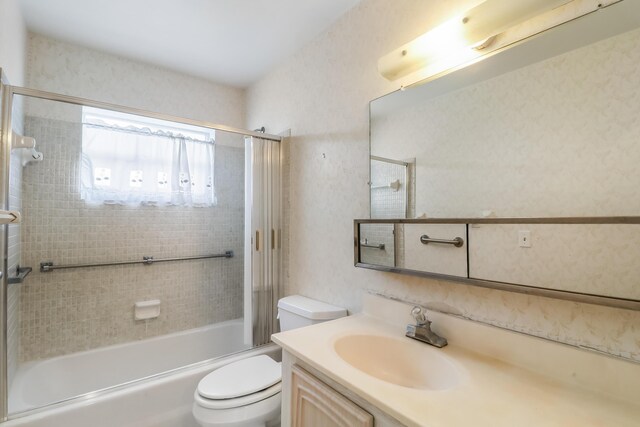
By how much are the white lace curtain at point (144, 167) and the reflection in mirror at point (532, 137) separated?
1665 mm

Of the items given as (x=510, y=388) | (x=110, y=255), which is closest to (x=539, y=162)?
(x=510, y=388)

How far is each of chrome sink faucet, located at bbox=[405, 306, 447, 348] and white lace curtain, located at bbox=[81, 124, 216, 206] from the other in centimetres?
190

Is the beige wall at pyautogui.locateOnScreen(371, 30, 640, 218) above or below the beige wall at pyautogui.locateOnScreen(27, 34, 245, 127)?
below

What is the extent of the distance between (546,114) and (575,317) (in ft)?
2.11

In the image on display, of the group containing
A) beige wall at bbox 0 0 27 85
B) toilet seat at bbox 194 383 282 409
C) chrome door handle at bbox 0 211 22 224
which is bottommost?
toilet seat at bbox 194 383 282 409

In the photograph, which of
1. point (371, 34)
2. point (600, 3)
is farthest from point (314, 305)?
point (600, 3)

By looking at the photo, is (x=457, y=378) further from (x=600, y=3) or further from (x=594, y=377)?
(x=600, y=3)

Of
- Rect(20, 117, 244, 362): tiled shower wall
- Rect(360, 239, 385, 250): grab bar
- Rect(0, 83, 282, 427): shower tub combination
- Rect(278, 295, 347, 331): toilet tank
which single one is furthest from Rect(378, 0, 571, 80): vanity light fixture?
Rect(20, 117, 244, 362): tiled shower wall

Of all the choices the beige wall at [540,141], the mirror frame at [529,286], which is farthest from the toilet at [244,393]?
the beige wall at [540,141]

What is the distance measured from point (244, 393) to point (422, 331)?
86cm

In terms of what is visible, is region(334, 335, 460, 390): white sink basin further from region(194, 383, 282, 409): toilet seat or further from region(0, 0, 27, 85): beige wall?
region(0, 0, 27, 85): beige wall

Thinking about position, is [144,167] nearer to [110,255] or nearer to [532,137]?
[110,255]

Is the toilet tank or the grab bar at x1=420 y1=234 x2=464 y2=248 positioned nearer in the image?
the grab bar at x1=420 y1=234 x2=464 y2=248

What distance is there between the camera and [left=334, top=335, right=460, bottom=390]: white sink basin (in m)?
1.03
